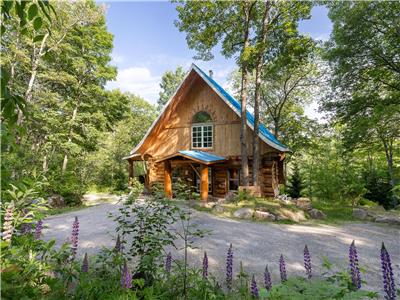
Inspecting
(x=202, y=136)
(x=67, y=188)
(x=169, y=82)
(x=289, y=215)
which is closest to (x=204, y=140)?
(x=202, y=136)

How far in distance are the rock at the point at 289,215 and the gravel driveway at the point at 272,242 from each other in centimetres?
100

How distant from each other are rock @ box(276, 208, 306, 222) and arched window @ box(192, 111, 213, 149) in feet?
22.6

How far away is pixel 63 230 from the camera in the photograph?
7.43 m

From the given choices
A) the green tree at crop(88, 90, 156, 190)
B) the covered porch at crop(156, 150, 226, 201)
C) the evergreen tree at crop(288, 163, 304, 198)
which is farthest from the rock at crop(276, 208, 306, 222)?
the green tree at crop(88, 90, 156, 190)

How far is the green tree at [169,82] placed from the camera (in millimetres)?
39812

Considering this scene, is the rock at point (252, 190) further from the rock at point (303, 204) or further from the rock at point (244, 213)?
the rock at point (303, 204)

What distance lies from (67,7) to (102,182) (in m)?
18.3

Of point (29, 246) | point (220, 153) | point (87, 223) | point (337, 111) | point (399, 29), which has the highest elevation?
point (399, 29)

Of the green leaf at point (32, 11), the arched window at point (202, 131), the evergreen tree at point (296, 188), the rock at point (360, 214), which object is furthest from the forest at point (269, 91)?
the green leaf at point (32, 11)

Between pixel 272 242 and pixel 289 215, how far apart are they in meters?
4.05

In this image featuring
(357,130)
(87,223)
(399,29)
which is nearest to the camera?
(87,223)

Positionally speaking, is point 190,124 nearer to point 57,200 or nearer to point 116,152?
point 57,200

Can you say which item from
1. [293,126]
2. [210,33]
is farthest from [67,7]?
[293,126]

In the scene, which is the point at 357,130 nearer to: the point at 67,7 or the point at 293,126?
the point at 293,126
